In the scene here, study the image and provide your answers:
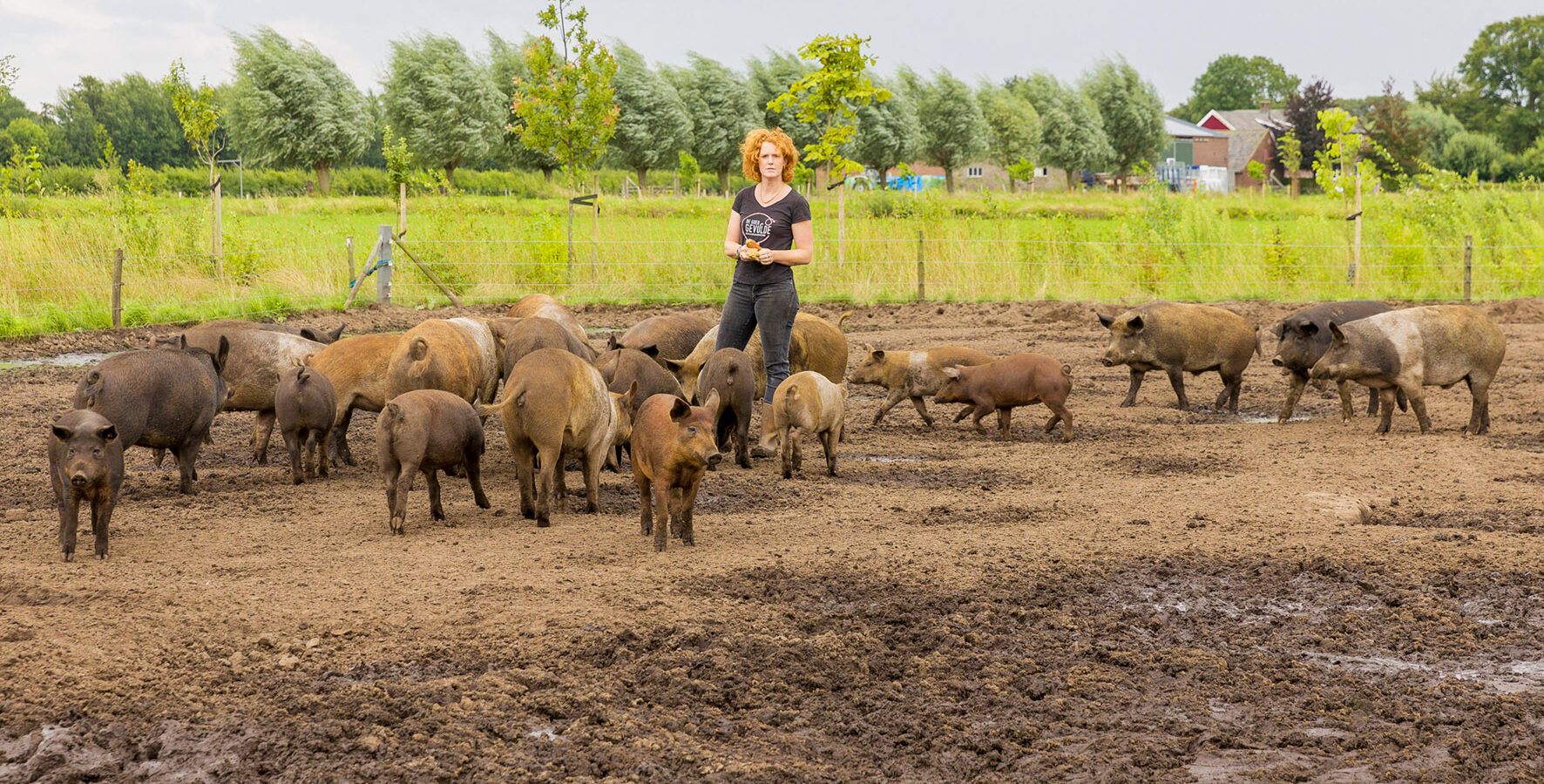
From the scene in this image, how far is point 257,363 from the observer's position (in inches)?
345

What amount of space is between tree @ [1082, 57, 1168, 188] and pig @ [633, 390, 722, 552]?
6854 centimetres

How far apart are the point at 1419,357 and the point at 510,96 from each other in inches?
1917

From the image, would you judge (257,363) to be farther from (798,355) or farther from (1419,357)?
(1419,357)

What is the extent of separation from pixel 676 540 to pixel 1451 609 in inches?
139

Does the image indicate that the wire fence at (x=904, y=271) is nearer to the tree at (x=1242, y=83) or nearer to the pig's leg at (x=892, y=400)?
the pig's leg at (x=892, y=400)

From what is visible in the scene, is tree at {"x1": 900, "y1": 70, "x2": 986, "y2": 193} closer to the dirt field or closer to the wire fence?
the wire fence

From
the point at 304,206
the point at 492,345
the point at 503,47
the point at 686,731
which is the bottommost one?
the point at 686,731

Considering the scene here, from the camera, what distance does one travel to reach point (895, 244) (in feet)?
73.7

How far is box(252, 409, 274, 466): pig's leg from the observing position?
8641mm

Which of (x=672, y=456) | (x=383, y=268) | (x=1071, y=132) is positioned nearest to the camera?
(x=672, y=456)

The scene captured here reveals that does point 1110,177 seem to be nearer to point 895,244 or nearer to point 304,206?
point 304,206

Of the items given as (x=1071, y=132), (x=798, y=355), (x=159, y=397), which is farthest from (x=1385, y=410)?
(x=1071, y=132)

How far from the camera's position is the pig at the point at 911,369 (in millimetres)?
10242

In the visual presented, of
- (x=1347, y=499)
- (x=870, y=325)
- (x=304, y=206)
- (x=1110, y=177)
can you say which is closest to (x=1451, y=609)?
(x=1347, y=499)
